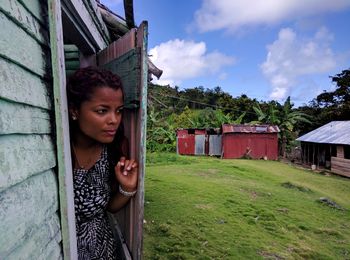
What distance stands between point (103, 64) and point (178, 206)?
4.96 metres

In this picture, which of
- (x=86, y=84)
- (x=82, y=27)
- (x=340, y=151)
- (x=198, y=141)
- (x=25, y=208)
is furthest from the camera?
(x=198, y=141)

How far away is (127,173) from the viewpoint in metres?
2.23

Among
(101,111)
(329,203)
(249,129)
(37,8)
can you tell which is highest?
(37,8)

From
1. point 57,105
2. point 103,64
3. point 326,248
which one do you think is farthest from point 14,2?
point 326,248

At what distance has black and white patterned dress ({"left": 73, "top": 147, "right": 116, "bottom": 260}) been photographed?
2.17m

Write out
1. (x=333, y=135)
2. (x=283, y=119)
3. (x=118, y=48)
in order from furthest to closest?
(x=283, y=119), (x=333, y=135), (x=118, y=48)

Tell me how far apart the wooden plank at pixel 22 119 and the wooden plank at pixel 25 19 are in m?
0.37

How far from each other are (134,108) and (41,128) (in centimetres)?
84

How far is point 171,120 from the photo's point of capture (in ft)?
94.1

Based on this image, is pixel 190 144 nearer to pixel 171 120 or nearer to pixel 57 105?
pixel 171 120

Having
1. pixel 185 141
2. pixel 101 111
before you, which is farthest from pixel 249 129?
pixel 101 111

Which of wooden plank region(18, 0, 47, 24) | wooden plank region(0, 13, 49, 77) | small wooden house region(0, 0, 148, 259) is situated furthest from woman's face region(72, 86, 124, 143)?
wooden plank region(18, 0, 47, 24)

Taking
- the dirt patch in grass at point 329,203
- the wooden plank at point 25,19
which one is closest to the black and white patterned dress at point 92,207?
the wooden plank at point 25,19

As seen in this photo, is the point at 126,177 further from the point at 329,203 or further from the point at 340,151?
the point at 340,151
